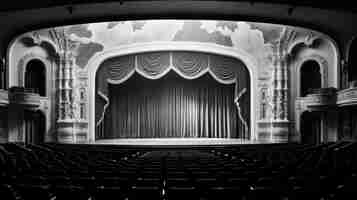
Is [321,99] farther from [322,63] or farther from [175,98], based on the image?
[175,98]

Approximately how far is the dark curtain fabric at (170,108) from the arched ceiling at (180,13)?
19.3 feet

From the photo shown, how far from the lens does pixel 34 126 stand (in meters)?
15.2

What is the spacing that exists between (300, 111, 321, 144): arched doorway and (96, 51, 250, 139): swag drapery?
240 cm

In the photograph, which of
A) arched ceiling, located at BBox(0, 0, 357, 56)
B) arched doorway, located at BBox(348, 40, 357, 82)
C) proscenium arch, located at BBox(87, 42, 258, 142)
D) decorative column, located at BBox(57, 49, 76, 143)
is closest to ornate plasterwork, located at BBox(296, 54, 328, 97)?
arched doorway, located at BBox(348, 40, 357, 82)

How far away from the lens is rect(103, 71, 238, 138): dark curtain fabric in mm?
17656

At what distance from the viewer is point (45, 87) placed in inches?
590

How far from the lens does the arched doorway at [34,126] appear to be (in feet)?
48.9

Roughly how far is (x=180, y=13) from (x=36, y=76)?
763cm

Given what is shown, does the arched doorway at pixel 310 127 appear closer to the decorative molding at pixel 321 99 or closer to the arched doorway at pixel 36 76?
the decorative molding at pixel 321 99

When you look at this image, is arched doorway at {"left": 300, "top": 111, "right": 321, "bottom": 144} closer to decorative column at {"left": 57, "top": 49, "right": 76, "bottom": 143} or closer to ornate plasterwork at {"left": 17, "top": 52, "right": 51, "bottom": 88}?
decorative column at {"left": 57, "top": 49, "right": 76, "bottom": 143}

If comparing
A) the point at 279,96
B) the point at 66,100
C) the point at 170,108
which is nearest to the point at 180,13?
the point at 279,96

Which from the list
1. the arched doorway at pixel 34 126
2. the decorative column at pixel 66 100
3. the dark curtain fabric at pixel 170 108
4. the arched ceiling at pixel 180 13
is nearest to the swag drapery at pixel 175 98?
the dark curtain fabric at pixel 170 108

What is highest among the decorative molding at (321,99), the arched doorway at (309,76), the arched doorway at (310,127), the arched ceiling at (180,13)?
the arched ceiling at (180,13)

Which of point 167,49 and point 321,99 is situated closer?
point 321,99
